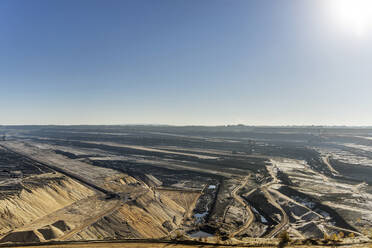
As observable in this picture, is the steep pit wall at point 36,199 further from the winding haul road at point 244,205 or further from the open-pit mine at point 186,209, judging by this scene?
the winding haul road at point 244,205

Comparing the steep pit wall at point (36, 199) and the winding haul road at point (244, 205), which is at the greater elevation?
the steep pit wall at point (36, 199)

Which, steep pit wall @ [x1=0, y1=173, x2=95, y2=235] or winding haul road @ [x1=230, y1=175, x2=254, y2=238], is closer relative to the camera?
steep pit wall @ [x1=0, y1=173, x2=95, y2=235]

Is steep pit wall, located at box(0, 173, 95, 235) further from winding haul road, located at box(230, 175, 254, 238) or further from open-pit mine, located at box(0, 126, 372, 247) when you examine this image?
winding haul road, located at box(230, 175, 254, 238)

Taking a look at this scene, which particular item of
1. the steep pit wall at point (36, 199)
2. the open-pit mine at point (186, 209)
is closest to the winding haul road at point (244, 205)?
A: the open-pit mine at point (186, 209)

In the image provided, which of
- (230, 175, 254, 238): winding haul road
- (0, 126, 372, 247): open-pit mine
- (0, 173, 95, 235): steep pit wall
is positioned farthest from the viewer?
(230, 175, 254, 238): winding haul road

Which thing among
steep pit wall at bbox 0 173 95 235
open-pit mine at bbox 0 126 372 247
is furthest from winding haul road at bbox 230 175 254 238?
steep pit wall at bbox 0 173 95 235

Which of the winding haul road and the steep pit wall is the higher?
the steep pit wall

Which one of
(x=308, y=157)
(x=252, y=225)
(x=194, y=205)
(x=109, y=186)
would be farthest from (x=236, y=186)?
(x=308, y=157)

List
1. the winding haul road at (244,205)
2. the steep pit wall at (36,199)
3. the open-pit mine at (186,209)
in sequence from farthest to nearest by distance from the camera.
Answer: the winding haul road at (244,205) < the steep pit wall at (36,199) < the open-pit mine at (186,209)

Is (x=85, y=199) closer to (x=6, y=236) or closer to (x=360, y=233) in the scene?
(x=6, y=236)

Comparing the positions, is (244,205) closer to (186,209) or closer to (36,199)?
(186,209)

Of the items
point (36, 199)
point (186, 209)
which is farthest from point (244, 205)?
point (36, 199)
